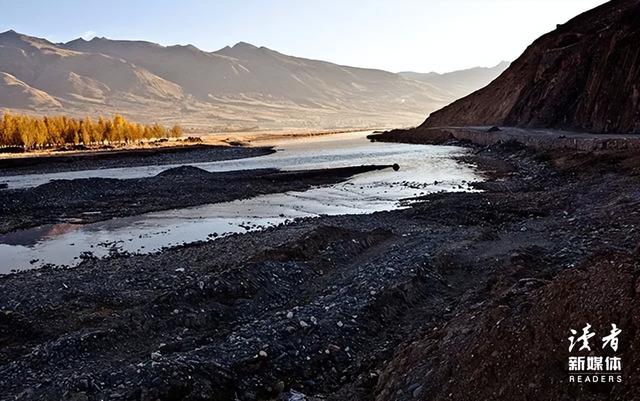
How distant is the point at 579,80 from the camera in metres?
64.5

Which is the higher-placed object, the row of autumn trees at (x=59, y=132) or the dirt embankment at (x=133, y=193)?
the row of autumn trees at (x=59, y=132)

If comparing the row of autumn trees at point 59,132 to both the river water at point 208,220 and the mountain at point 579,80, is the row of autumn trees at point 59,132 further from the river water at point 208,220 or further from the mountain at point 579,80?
the mountain at point 579,80

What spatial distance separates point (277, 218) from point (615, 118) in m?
40.6

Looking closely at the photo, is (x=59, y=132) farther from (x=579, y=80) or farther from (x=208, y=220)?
(x=579, y=80)

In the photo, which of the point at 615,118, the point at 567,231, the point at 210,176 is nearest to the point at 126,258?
the point at 567,231

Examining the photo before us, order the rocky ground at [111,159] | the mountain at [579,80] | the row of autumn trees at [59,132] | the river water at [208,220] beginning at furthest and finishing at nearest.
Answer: the row of autumn trees at [59,132] → the rocky ground at [111,159] → the mountain at [579,80] → the river water at [208,220]

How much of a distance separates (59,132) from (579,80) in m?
90.7

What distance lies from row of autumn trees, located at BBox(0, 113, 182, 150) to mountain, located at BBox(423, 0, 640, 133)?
247 ft

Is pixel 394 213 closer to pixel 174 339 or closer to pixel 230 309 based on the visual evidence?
pixel 230 309

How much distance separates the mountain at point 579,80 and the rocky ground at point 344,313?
35.8 m

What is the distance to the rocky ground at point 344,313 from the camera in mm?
7648

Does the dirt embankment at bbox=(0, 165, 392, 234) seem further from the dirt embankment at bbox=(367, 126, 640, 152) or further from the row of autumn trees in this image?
the row of autumn trees

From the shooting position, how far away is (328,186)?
4244cm

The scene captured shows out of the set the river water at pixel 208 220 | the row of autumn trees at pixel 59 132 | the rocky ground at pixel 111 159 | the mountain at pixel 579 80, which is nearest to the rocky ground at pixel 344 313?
the river water at pixel 208 220
